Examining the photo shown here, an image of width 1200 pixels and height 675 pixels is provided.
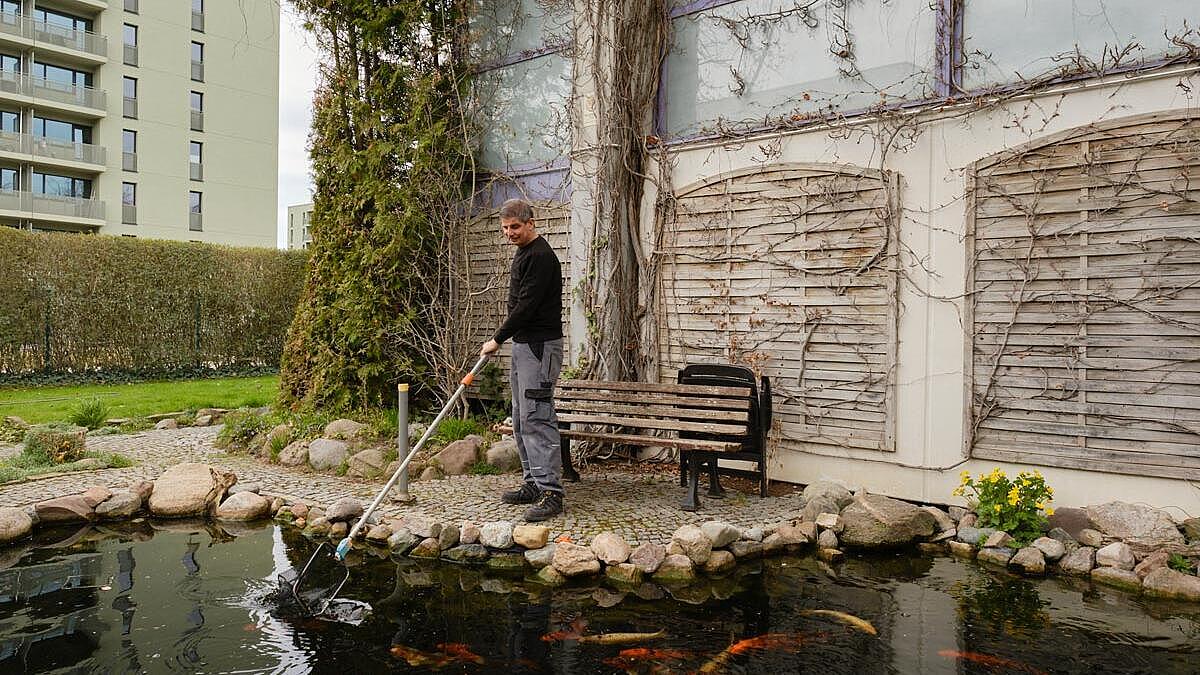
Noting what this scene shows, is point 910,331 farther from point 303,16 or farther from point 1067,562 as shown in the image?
point 303,16

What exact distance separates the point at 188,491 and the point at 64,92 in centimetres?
2708

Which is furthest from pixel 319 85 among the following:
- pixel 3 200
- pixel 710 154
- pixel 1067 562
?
pixel 3 200

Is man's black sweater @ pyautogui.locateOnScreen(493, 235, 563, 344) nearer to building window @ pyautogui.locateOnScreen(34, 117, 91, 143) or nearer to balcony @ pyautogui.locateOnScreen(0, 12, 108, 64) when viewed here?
balcony @ pyautogui.locateOnScreen(0, 12, 108, 64)

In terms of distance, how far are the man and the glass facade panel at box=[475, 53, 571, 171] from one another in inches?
104

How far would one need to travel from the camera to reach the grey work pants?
526cm

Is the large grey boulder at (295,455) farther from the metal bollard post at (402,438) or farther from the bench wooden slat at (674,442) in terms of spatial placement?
the bench wooden slat at (674,442)

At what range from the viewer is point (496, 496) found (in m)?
5.78

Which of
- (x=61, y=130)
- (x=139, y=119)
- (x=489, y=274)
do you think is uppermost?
(x=139, y=119)

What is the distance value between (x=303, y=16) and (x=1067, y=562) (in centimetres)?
791

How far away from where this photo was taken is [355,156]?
784 cm

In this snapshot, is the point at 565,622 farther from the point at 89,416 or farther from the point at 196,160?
the point at 196,160

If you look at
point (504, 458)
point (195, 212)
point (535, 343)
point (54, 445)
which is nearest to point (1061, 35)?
point (535, 343)

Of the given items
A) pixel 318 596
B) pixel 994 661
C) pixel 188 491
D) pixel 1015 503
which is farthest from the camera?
pixel 188 491

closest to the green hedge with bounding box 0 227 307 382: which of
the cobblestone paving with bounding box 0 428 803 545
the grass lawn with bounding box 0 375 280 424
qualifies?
the grass lawn with bounding box 0 375 280 424
